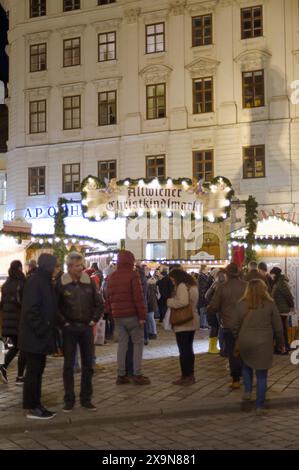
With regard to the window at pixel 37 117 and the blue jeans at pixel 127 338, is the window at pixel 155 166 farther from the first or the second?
the blue jeans at pixel 127 338

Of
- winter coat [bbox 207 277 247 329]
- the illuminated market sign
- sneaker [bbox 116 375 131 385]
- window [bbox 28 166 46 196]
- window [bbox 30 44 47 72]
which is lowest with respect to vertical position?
sneaker [bbox 116 375 131 385]

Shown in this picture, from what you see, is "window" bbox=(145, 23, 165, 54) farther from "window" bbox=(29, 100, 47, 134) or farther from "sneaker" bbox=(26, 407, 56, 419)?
"sneaker" bbox=(26, 407, 56, 419)

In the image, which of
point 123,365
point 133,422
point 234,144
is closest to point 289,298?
point 123,365

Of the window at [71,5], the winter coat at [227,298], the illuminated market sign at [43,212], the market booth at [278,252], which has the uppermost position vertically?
the window at [71,5]

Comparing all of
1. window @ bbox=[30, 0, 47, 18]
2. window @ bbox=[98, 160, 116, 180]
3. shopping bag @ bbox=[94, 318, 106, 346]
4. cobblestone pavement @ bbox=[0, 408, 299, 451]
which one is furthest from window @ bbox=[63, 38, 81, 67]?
cobblestone pavement @ bbox=[0, 408, 299, 451]

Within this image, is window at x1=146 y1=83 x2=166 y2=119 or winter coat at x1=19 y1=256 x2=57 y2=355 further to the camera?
window at x1=146 y1=83 x2=166 y2=119

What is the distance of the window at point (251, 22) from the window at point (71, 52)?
340 inches

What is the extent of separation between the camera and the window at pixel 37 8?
117 feet

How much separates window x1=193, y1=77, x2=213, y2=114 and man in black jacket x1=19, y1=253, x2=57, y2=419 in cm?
2498

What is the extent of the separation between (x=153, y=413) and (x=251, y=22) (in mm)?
26368

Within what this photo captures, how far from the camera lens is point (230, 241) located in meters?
18.0

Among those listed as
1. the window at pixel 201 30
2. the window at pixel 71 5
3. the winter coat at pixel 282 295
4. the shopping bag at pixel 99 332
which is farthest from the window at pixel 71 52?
the shopping bag at pixel 99 332

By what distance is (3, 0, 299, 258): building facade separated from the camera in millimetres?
30562
